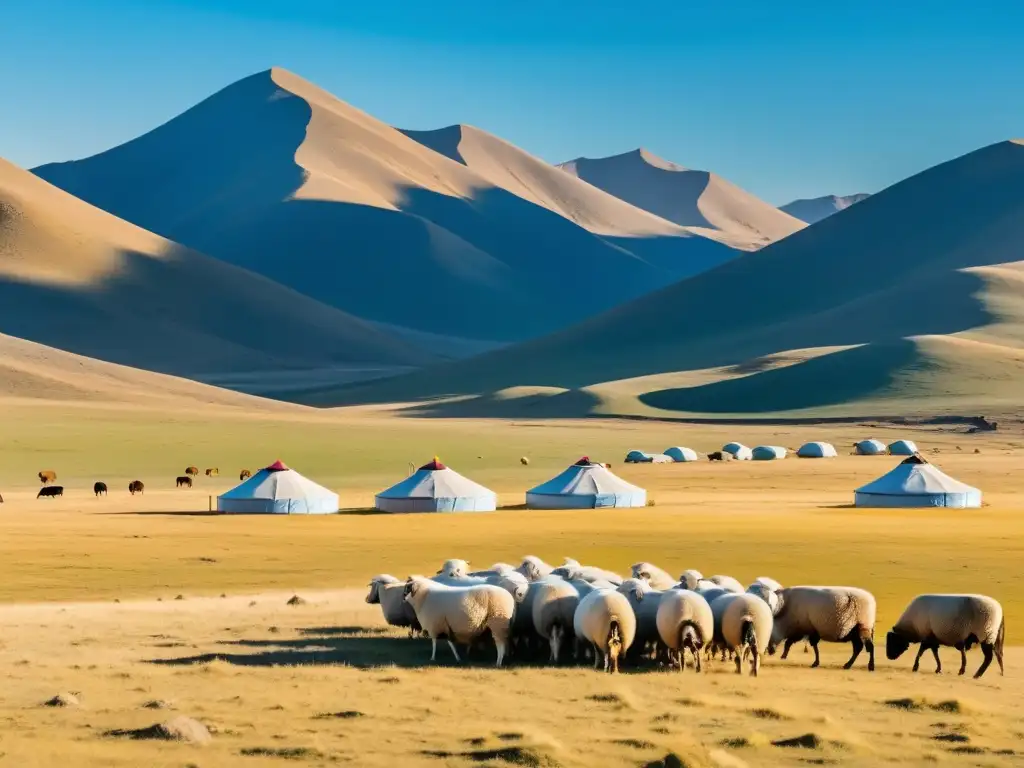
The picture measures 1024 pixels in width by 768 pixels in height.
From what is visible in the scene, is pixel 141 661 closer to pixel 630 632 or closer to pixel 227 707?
pixel 227 707

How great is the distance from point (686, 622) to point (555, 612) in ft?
7.28

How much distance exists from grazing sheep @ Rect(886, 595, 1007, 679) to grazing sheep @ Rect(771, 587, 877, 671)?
59cm

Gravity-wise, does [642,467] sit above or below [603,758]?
above

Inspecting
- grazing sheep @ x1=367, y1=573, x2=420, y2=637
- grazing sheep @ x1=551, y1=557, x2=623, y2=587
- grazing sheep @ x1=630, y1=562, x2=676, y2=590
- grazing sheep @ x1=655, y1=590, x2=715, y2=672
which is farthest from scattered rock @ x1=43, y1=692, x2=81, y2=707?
grazing sheep @ x1=630, y1=562, x2=676, y2=590

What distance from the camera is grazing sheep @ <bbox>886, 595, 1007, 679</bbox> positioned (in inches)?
851

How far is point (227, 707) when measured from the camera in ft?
62.1

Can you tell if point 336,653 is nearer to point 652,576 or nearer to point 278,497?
point 652,576

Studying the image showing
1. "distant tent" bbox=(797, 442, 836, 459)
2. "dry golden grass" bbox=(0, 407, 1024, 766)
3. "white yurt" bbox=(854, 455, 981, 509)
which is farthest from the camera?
"distant tent" bbox=(797, 442, 836, 459)

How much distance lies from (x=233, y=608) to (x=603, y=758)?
15.2 metres

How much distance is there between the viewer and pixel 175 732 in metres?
16.9

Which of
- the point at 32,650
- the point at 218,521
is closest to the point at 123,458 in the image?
the point at 218,521

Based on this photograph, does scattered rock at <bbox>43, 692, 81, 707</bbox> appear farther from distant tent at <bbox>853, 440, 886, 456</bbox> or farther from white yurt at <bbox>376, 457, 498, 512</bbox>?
distant tent at <bbox>853, 440, 886, 456</bbox>

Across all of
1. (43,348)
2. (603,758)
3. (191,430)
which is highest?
(43,348)

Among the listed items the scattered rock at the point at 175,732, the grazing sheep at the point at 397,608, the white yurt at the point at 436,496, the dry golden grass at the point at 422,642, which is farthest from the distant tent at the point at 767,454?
the scattered rock at the point at 175,732
